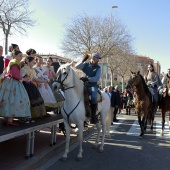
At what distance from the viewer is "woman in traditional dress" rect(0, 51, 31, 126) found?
5.73 m

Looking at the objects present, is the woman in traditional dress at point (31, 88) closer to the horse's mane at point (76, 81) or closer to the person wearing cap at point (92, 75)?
the horse's mane at point (76, 81)

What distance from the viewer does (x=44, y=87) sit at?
8164mm

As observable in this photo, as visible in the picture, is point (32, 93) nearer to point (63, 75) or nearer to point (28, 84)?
point (28, 84)

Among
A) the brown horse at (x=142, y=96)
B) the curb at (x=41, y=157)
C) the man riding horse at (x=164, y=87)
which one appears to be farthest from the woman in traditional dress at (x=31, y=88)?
the man riding horse at (x=164, y=87)

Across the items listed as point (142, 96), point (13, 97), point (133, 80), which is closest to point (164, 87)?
point (142, 96)

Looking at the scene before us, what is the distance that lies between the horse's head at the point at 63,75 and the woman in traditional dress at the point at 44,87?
74.8 inches

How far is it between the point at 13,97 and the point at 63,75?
4.32ft

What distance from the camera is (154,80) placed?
11562 mm

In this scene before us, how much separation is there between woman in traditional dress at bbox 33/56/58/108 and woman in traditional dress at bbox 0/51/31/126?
1.94 meters

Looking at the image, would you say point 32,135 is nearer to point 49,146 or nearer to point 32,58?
point 49,146

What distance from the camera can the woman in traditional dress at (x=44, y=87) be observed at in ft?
26.1

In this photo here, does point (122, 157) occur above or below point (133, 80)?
below

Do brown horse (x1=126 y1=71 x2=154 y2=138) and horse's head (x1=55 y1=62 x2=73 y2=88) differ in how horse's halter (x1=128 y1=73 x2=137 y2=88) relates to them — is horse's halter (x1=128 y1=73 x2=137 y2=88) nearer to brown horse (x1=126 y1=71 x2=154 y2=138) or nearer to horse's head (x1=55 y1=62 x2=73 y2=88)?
brown horse (x1=126 y1=71 x2=154 y2=138)

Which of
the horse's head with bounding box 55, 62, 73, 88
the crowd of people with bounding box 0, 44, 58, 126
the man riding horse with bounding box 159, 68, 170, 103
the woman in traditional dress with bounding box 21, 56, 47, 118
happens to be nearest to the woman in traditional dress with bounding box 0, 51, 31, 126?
the crowd of people with bounding box 0, 44, 58, 126
